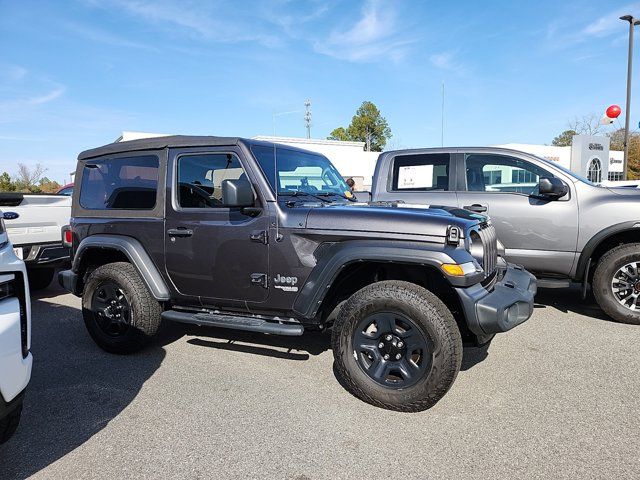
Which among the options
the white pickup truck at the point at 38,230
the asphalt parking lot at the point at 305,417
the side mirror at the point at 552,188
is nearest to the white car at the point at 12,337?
the asphalt parking lot at the point at 305,417

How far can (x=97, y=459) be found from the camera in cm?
261

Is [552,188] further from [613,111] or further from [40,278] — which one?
[613,111]

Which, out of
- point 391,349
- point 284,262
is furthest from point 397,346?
point 284,262

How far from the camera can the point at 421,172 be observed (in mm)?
6027

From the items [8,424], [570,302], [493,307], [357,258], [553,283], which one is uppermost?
[357,258]

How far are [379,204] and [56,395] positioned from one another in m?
2.92

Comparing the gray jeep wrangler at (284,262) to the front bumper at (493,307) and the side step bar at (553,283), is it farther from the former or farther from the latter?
the side step bar at (553,283)

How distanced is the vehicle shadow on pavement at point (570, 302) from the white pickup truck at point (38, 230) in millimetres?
6233

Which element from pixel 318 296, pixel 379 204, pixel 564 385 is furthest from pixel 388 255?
pixel 564 385

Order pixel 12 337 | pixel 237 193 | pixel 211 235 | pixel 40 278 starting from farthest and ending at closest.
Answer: pixel 40 278, pixel 211 235, pixel 237 193, pixel 12 337

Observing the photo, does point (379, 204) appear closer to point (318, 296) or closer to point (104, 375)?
point (318, 296)

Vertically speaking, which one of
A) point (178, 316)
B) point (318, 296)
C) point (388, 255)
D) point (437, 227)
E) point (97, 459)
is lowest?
point (97, 459)

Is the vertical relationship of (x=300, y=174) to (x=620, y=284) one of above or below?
above

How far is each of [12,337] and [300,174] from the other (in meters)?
2.58
